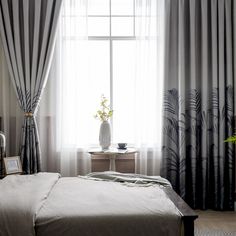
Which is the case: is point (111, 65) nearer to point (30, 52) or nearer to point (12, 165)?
point (30, 52)

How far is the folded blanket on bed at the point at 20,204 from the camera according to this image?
233 cm

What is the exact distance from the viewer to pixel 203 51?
462 centimetres

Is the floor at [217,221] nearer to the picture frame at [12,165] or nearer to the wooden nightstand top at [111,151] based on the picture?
the wooden nightstand top at [111,151]

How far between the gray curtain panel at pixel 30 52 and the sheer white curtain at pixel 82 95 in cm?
16

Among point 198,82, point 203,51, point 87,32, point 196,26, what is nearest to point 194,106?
point 198,82

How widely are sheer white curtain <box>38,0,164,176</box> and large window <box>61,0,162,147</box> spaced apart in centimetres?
1

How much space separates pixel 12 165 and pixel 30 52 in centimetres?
141

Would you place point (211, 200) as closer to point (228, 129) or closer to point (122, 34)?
point (228, 129)

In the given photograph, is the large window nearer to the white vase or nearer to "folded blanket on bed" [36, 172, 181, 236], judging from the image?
the white vase

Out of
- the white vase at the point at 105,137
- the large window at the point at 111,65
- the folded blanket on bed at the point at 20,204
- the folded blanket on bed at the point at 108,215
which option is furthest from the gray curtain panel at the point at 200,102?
the folded blanket on bed at the point at 20,204

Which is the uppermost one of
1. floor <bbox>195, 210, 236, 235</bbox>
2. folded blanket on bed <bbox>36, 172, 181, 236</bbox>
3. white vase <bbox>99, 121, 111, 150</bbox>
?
white vase <bbox>99, 121, 111, 150</bbox>

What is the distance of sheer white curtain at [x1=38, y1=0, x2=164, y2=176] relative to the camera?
4707 millimetres

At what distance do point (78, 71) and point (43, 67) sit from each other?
0.43 m

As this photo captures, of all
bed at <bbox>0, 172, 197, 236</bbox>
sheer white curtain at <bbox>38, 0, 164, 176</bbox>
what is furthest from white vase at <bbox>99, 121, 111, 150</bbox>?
bed at <bbox>0, 172, 197, 236</bbox>
